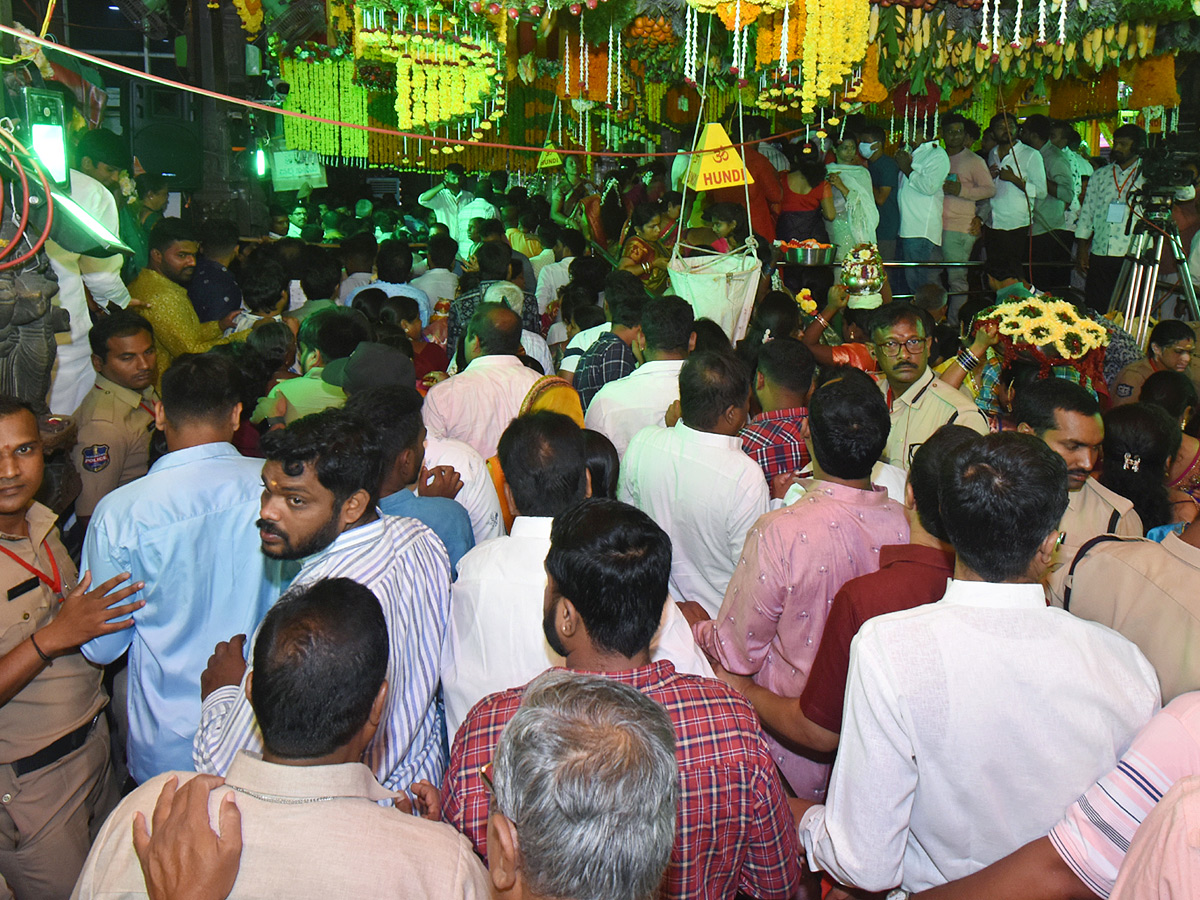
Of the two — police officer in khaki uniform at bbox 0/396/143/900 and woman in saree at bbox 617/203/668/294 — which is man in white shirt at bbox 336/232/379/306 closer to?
woman in saree at bbox 617/203/668/294

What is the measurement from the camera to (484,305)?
4.04 meters

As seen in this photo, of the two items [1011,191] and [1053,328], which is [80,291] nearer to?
[1053,328]

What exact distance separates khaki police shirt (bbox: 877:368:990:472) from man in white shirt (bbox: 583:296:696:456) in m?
0.82

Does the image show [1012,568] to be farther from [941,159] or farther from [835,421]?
[941,159]

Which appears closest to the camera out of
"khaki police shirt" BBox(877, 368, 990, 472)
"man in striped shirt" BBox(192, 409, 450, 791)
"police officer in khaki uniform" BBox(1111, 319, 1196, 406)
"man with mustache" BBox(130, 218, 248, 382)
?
"man in striped shirt" BBox(192, 409, 450, 791)

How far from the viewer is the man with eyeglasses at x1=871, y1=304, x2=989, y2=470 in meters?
3.58

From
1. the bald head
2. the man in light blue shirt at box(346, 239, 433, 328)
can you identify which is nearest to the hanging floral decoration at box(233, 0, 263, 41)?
the man in light blue shirt at box(346, 239, 433, 328)

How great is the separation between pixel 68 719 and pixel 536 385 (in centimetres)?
191

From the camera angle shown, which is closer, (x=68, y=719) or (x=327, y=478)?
(x=327, y=478)

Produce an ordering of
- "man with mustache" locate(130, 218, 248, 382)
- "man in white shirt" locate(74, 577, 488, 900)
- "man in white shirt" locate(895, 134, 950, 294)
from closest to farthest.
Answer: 1. "man in white shirt" locate(74, 577, 488, 900)
2. "man with mustache" locate(130, 218, 248, 382)
3. "man in white shirt" locate(895, 134, 950, 294)

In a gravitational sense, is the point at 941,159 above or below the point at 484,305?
above

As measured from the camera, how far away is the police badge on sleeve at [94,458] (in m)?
3.34

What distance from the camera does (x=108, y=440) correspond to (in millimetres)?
3365

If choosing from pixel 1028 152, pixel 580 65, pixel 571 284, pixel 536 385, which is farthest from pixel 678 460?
pixel 1028 152
